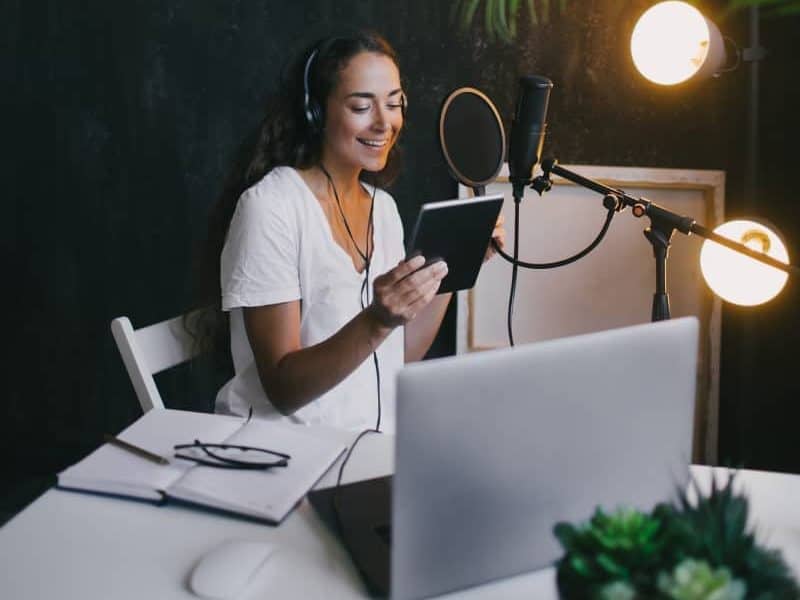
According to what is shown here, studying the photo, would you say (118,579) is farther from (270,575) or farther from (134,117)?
(134,117)

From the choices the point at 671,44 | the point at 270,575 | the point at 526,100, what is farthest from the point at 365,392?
the point at 671,44

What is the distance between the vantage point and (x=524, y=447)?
76 cm

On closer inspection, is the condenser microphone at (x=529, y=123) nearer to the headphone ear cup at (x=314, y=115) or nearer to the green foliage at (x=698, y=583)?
the headphone ear cup at (x=314, y=115)

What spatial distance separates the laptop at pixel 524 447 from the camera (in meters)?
0.71

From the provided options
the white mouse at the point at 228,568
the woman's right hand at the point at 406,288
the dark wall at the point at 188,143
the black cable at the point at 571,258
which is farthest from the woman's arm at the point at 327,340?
the white mouse at the point at 228,568

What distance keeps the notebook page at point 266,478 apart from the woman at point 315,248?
26cm

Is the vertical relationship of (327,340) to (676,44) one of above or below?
below

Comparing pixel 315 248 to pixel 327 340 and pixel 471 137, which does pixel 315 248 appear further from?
pixel 471 137

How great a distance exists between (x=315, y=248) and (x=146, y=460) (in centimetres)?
61

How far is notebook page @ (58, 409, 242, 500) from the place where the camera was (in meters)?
1.04

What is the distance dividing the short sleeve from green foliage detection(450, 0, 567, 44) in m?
0.89

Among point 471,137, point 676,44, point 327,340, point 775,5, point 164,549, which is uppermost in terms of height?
point 775,5

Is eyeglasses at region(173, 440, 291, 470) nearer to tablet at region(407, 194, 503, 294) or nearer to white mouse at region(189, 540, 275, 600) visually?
white mouse at region(189, 540, 275, 600)

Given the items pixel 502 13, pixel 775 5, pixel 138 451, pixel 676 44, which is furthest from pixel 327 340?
pixel 775 5
